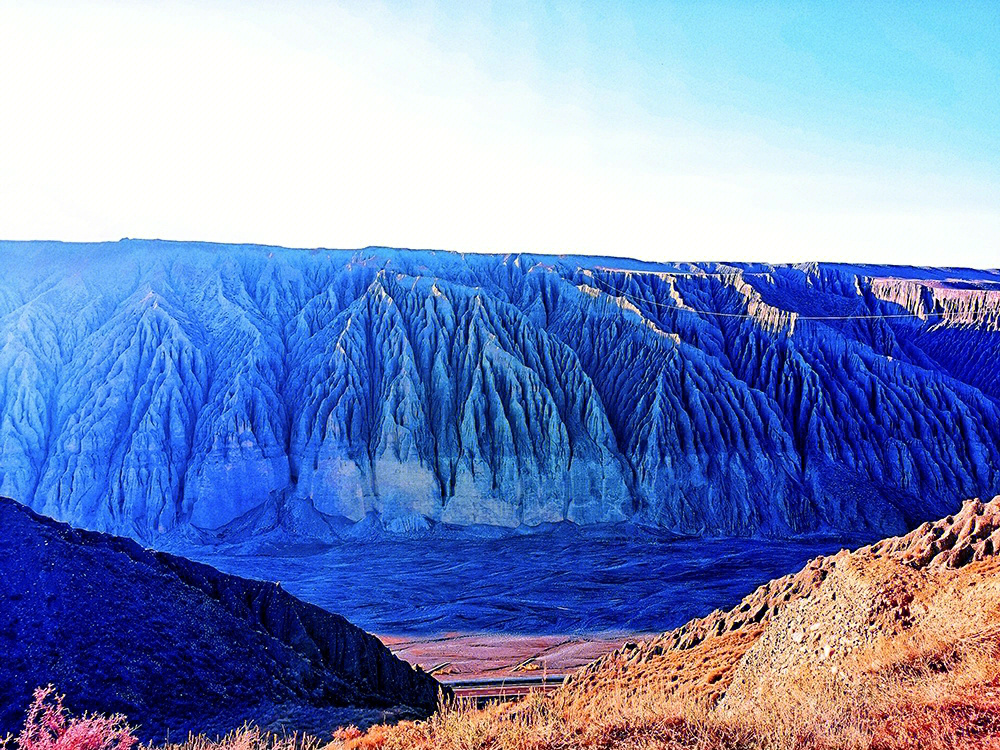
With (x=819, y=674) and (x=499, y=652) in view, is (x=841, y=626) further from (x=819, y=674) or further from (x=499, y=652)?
(x=499, y=652)

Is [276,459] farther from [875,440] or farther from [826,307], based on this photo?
[826,307]

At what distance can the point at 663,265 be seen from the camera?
217 ft

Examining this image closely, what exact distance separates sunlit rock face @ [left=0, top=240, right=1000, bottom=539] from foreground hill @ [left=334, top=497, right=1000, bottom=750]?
24.2m

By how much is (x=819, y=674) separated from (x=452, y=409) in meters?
30.6

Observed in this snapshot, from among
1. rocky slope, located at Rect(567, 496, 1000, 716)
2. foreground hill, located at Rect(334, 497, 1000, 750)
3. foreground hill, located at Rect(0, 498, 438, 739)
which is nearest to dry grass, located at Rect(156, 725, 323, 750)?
foreground hill, located at Rect(334, 497, 1000, 750)

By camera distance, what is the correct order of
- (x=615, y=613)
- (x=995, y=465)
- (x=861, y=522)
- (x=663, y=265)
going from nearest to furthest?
(x=615, y=613), (x=861, y=522), (x=995, y=465), (x=663, y=265)

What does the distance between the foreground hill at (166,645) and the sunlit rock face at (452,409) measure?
21319 mm

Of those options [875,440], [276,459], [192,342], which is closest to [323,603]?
[276,459]

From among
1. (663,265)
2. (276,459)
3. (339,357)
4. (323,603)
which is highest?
(663,265)

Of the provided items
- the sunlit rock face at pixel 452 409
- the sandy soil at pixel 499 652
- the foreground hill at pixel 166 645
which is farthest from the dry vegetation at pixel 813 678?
the sunlit rock face at pixel 452 409

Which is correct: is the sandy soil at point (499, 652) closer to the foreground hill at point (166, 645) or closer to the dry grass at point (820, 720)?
the foreground hill at point (166, 645)

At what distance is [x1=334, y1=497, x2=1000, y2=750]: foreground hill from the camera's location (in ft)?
19.9

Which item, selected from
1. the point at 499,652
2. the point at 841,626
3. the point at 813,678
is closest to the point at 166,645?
the point at 813,678

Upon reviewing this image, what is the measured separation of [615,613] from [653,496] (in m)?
12.2
